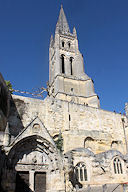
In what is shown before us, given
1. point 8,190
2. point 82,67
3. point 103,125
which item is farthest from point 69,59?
point 8,190

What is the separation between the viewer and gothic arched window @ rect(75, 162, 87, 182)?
45.8ft

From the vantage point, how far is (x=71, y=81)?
36.9 metres

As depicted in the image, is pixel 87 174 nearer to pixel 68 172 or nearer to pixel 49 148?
pixel 68 172

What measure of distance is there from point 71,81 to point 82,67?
17.3 ft

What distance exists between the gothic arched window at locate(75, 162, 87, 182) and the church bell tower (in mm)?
18573

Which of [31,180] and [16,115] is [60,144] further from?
[16,115]

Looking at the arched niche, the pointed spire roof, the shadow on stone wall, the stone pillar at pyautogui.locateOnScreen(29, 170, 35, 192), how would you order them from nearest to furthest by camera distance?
the stone pillar at pyautogui.locateOnScreen(29, 170, 35, 192), the arched niche, the shadow on stone wall, the pointed spire roof

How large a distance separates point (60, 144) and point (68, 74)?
78.9 feet

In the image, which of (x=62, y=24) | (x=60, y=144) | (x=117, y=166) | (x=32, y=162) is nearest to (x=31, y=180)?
(x=32, y=162)

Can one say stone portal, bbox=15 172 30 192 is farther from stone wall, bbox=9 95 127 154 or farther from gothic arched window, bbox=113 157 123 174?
gothic arched window, bbox=113 157 123 174

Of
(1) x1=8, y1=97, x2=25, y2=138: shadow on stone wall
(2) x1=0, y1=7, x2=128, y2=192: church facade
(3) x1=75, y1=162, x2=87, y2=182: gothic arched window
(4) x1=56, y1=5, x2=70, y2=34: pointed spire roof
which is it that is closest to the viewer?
(2) x1=0, y1=7, x2=128, y2=192: church facade

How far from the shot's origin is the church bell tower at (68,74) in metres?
34.2

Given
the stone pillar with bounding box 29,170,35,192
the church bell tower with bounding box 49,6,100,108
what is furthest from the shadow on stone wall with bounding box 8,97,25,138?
the church bell tower with bounding box 49,6,100,108

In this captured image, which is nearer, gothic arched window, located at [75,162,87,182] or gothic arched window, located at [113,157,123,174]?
gothic arched window, located at [75,162,87,182]
